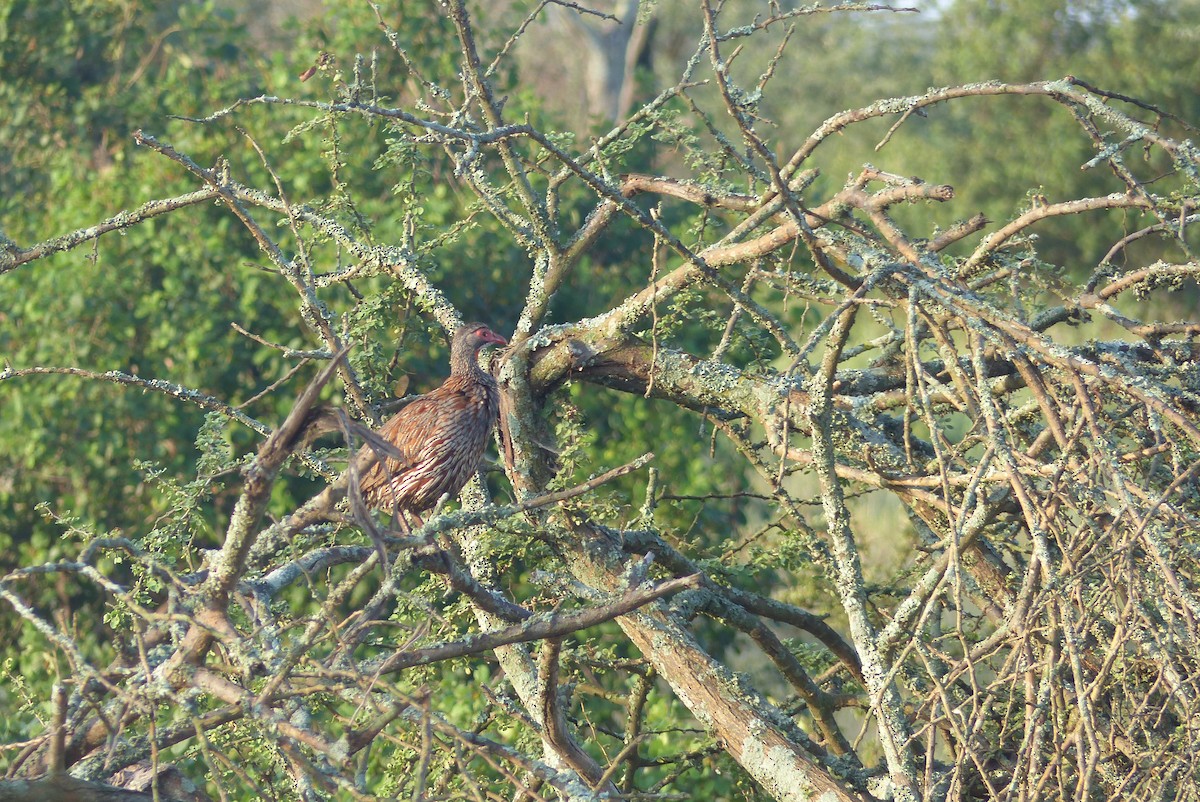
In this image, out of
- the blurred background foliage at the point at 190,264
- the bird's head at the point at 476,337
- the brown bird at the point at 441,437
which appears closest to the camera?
the brown bird at the point at 441,437

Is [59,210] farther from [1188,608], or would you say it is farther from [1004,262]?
[1188,608]

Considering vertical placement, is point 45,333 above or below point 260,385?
above

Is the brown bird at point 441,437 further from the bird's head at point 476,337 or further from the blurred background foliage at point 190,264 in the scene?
the blurred background foliage at point 190,264

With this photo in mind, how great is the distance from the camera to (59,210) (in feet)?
27.7

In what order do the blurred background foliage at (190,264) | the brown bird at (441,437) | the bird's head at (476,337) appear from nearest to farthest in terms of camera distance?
the brown bird at (441,437)
the bird's head at (476,337)
the blurred background foliage at (190,264)

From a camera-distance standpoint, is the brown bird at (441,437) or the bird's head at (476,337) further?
the bird's head at (476,337)

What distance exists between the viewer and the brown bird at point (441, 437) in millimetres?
4605

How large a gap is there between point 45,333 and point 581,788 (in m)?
6.18

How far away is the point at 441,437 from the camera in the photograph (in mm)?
4605

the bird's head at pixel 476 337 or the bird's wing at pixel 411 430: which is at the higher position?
the bird's head at pixel 476 337

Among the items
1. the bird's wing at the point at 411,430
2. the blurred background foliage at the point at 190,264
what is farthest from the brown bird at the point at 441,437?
the blurred background foliage at the point at 190,264

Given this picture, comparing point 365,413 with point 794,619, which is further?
point 794,619

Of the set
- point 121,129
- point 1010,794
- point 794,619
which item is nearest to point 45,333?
point 121,129

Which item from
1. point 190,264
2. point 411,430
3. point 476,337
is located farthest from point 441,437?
point 190,264
